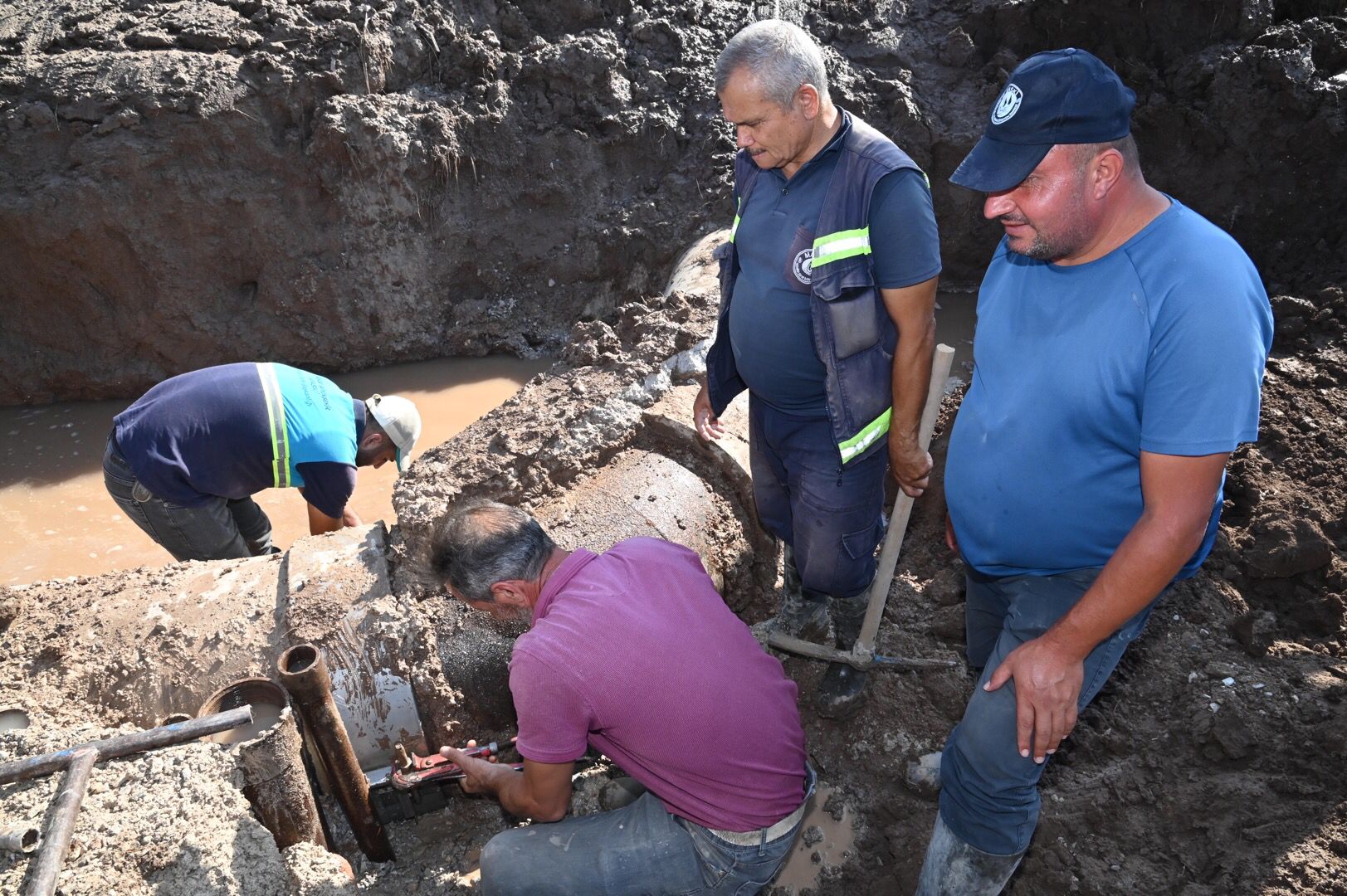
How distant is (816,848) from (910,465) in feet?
3.94

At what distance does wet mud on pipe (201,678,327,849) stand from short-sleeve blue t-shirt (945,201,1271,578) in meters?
1.79

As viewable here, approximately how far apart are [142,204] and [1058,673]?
578 cm

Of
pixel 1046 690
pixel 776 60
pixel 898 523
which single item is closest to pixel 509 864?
pixel 1046 690

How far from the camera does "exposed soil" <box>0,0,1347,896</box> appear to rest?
276cm

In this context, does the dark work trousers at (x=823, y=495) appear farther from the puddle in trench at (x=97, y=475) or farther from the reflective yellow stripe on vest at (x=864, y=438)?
the puddle in trench at (x=97, y=475)

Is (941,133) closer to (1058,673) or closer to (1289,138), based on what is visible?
(1289,138)

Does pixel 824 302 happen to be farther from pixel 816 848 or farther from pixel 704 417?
pixel 816 848

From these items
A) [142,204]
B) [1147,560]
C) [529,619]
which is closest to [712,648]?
[529,619]

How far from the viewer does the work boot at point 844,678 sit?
2971mm

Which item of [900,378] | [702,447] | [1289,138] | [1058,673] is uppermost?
[1289,138]

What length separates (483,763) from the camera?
2326 millimetres

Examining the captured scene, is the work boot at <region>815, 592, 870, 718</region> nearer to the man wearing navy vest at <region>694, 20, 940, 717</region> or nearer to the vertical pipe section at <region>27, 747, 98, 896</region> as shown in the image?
the man wearing navy vest at <region>694, 20, 940, 717</region>

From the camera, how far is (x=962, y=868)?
208 centimetres

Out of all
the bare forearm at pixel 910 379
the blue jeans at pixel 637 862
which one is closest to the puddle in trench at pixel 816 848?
the blue jeans at pixel 637 862
